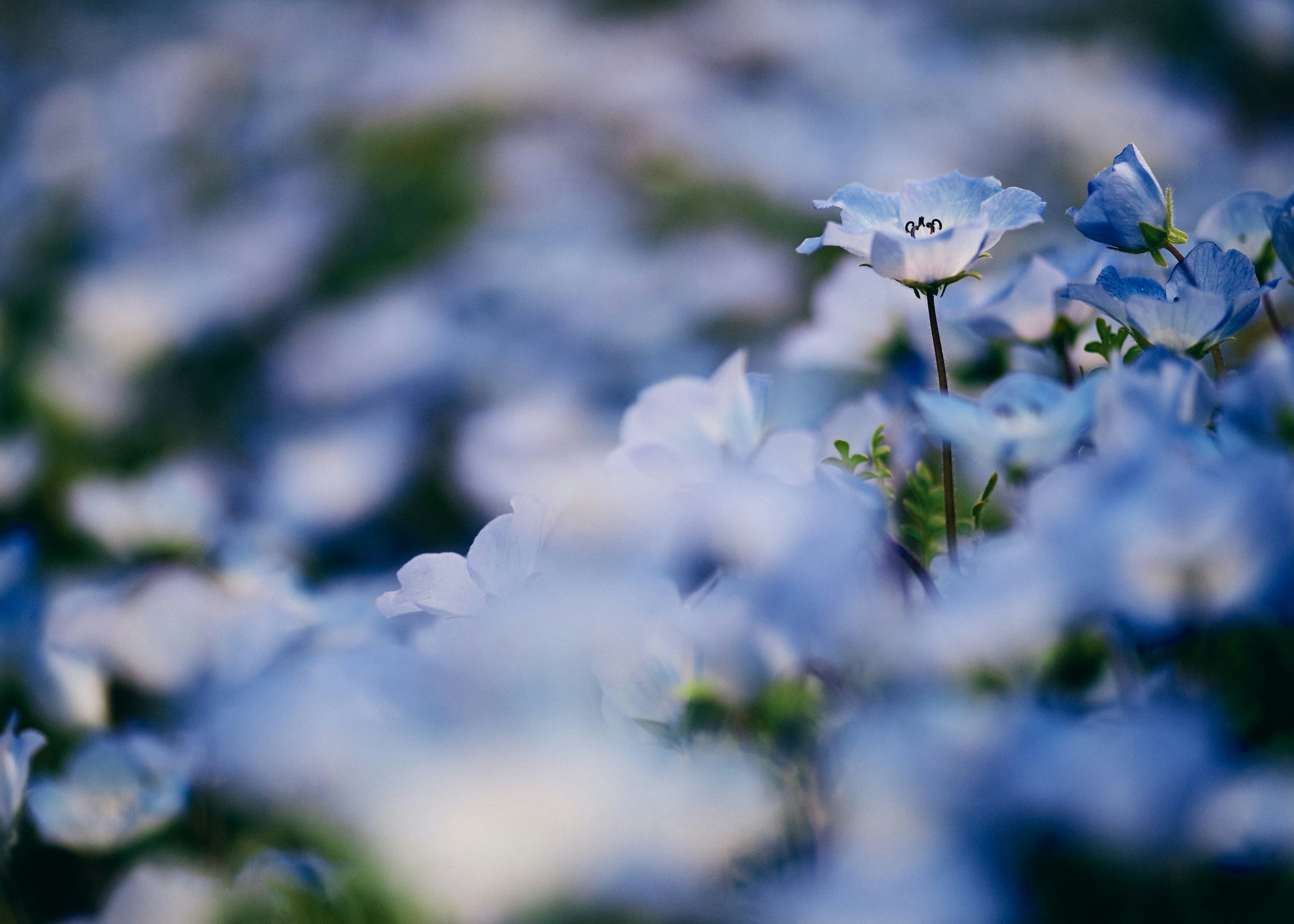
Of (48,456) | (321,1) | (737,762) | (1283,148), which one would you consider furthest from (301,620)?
(321,1)

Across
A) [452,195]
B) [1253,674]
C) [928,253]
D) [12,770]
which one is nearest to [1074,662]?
[1253,674]

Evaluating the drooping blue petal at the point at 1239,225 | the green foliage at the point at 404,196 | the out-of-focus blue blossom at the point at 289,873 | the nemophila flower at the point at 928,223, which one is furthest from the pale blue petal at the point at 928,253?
the green foliage at the point at 404,196

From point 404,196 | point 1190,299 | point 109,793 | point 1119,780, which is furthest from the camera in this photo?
point 404,196

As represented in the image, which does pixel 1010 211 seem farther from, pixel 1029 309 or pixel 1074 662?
pixel 1074 662

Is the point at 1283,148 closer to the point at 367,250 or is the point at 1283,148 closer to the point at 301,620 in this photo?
the point at 367,250

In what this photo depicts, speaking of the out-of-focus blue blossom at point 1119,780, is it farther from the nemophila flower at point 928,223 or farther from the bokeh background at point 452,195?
the bokeh background at point 452,195

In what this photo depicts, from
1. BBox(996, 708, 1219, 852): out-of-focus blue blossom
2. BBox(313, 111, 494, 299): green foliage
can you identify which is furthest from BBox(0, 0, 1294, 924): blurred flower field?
BBox(313, 111, 494, 299): green foliage
